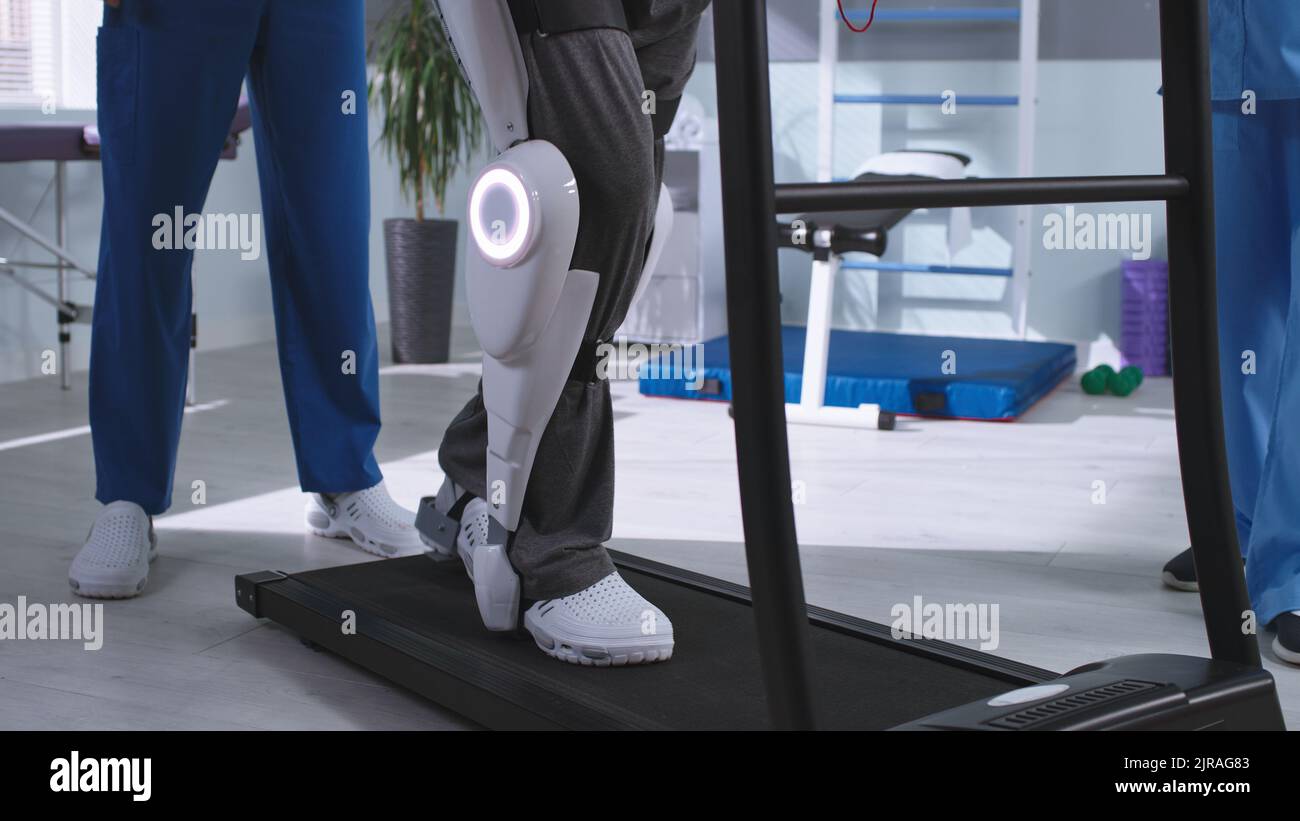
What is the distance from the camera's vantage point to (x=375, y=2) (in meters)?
4.76

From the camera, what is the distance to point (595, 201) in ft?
4.56

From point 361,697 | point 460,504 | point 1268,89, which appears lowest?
point 361,697

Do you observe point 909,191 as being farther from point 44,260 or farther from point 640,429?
point 44,260

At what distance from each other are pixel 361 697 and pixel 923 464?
1.71m

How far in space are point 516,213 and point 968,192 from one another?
47cm

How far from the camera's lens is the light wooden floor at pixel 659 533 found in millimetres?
1526

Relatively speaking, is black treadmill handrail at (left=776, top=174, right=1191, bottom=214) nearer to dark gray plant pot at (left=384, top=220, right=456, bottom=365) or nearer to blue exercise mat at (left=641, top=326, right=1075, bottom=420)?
blue exercise mat at (left=641, top=326, right=1075, bottom=420)

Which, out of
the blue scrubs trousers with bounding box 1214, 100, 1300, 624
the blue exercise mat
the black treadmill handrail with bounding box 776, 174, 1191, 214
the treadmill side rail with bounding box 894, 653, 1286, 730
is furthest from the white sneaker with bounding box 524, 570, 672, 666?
the blue exercise mat

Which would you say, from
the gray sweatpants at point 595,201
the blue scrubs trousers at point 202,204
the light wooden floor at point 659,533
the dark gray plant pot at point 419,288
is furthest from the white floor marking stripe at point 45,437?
the gray sweatpants at point 595,201

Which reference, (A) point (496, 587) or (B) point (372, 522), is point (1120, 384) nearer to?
(B) point (372, 522)

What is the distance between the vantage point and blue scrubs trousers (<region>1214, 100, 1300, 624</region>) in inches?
68.5

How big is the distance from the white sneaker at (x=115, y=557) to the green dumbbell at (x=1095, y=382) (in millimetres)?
2817

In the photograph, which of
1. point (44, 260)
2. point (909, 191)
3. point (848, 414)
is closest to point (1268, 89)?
point (909, 191)

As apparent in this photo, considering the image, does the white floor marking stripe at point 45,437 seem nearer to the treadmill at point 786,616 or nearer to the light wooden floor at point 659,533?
the light wooden floor at point 659,533
